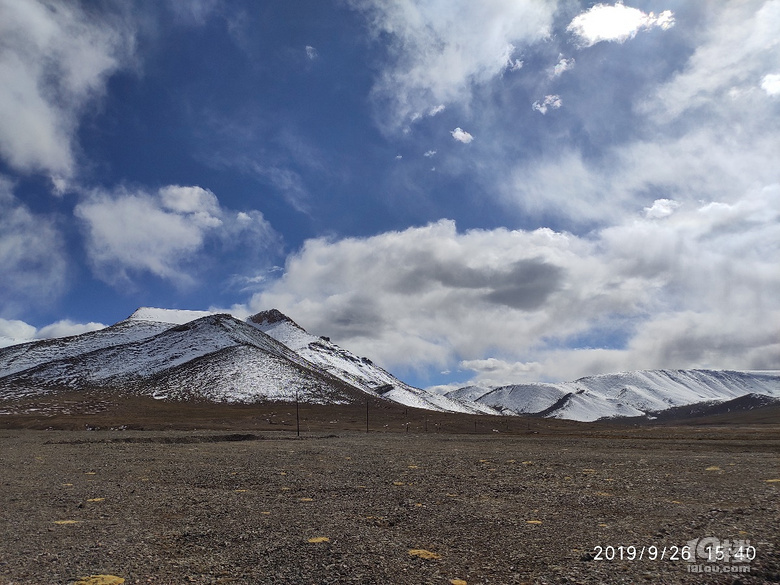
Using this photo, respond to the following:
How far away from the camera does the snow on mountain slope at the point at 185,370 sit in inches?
5281

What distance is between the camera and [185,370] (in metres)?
147

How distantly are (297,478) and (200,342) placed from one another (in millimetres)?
168717

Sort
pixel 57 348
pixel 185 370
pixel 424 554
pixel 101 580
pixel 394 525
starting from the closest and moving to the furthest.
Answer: pixel 101 580
pixel 424 554
pixel 394 525
pixel 185 370
pixel 57 348

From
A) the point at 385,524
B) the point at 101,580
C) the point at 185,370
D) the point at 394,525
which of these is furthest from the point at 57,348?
the point at 101,580

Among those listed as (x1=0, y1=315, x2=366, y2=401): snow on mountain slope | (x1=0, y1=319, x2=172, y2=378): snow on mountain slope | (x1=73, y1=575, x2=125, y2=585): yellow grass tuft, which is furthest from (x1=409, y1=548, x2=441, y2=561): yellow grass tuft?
(x1=0, y1=319, x2=172, y2=378): snow on mountain slope

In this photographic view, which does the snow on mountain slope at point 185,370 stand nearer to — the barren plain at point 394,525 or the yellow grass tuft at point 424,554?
the barren plain at point 394,525

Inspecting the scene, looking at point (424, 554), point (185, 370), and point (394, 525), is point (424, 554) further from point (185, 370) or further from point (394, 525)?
point (185, 370)

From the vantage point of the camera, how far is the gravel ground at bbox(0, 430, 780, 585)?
310 inches

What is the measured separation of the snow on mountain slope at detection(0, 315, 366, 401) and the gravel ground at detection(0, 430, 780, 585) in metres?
116

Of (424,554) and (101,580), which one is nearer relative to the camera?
(101,580)

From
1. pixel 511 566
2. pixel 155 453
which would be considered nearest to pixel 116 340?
pixel 155 453

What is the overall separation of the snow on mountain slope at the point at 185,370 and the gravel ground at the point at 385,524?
115964mm

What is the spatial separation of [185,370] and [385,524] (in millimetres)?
151518

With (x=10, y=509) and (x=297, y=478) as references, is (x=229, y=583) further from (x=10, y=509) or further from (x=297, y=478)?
(x=297, y=478)
